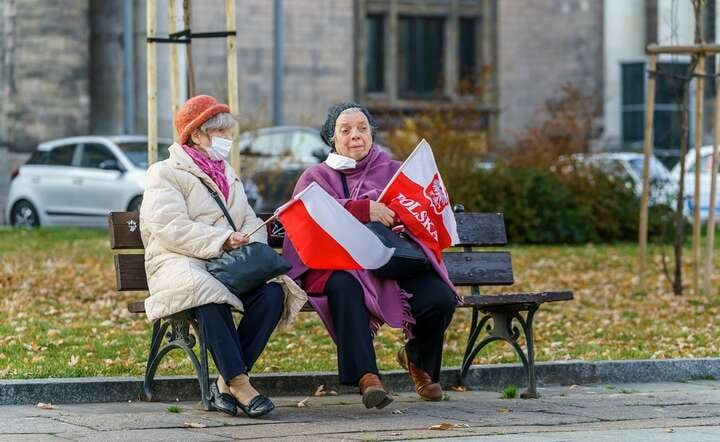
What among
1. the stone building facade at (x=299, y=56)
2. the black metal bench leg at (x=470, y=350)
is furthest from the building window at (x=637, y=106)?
the black metal bench leg at (x=470, y=350)

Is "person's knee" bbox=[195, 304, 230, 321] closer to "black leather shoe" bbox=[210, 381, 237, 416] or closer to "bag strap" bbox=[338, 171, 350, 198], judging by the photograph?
"black leather shoe" bbox=[210, 381, 237, 416]

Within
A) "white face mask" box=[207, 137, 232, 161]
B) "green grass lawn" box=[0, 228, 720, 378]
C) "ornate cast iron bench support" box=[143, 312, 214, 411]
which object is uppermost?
"white face mask" box=[207, 137, 232, 161]

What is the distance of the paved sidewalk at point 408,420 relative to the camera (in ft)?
24.2

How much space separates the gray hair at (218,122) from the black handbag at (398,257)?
86 cm

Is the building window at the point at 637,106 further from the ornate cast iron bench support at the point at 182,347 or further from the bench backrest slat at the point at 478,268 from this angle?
the ornate cast iron bench support at the point at 182,347

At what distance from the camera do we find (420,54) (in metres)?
41.7

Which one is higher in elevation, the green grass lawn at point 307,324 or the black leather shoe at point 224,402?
the black leather shoe at point 224,402

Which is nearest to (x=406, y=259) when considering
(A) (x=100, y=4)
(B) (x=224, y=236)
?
(B) (x=224, y=236)

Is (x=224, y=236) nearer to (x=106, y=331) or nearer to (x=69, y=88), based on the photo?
(x=106, y=331)

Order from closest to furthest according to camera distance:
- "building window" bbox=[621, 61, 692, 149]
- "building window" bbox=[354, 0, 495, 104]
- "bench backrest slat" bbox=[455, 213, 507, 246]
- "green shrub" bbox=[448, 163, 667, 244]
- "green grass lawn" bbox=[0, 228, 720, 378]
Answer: "bench backrest slat" bbox=[455, 213, 507, 246] → "green grass lawn" bbox=[0, 228, 720, 378] → "green shrub" bbox=[448, 163, 667, 244] → "building window" bbox=[354, 0, 495, 104] → "building window" bbox=[621, 61, 692, 149]

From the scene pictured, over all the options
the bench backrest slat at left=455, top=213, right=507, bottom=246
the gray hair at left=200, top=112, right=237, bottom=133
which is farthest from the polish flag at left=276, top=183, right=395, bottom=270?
the bench backrest slat at left=455, top=213, right=507, bottom=246

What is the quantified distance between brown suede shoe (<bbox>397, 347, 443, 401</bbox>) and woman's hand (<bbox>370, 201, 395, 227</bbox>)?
2.52ft

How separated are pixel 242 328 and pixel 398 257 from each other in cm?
86

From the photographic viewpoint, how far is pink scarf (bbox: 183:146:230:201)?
8.34 meters
